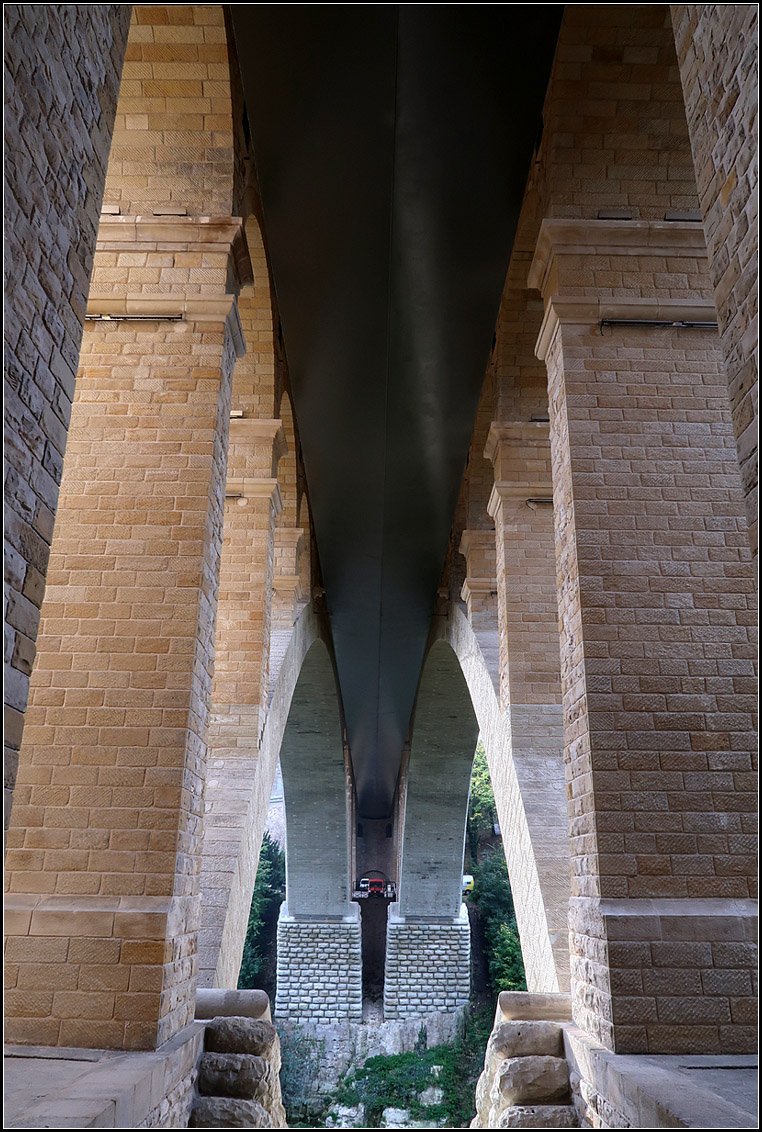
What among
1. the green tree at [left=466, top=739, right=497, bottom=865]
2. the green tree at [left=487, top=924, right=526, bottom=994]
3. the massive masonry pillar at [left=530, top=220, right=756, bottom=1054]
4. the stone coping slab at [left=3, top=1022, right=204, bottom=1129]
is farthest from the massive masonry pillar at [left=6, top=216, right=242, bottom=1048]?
the green tree at [left=466, top=739, right=497, bottom=865]

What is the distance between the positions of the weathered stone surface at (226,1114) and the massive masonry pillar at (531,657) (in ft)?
7.38

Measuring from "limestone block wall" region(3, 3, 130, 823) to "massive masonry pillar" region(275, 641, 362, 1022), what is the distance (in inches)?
572

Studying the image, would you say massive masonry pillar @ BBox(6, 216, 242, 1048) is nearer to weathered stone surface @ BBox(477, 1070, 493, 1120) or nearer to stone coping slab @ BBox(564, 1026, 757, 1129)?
weathered stone surface @ BBox(477, 1070, 493, 1120)

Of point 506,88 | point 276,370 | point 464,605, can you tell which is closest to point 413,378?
point 276,370

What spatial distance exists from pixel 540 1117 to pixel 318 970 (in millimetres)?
16004

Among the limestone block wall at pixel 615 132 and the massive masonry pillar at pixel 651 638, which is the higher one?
the limestone block wall at pixel 615 132

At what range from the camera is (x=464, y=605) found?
10664mm

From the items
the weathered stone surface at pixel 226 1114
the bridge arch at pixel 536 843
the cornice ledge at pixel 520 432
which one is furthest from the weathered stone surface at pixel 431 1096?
the weathered stone surface at pixel 226 1114

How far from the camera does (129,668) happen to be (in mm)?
4500

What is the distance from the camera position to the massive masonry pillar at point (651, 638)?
3861mm

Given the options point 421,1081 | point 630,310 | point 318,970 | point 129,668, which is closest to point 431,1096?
point 421,1081

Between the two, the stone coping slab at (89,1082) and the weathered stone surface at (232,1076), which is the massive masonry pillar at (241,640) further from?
the stone coping slab at (89,1082)

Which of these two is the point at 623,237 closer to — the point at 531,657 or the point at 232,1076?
the point at 531,657

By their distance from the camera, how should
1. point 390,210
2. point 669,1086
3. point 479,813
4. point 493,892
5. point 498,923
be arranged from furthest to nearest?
point 479,813, point 493,892, point 498,923, point 390,210, point 669,1086
